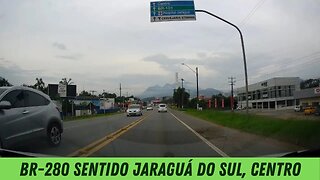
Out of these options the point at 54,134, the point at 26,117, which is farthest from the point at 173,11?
the point at 26,117

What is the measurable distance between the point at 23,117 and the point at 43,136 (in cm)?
133

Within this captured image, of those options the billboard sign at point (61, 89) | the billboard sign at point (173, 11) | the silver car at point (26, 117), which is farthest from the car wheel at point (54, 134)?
the billboard sign at point (61, 89)

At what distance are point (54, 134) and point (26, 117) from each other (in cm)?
191

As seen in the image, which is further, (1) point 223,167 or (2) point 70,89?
(2) point 70,89

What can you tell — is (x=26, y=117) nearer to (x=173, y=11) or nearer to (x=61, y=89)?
(x=173, y=11)

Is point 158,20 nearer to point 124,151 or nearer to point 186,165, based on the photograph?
point 124,151

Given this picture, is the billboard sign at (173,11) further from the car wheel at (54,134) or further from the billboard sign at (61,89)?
the billboard sign at (61,89)

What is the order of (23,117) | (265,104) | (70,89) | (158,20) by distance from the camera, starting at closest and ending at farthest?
(23,117) → (158,20) → (70,89) → (265,104)

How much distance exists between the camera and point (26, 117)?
1144 cm

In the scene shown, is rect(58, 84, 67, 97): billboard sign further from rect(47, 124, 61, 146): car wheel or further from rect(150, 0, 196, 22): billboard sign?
rect(47, 124, 61, 146): car wheel

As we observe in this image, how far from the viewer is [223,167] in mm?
6605

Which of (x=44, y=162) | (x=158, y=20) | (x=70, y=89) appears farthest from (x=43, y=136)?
(x=70, y=89)

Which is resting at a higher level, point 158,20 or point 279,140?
point 158,20

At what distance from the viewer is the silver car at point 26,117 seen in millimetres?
10477
